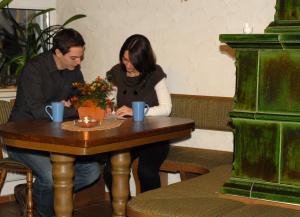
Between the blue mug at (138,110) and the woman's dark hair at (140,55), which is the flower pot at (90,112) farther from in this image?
the woman's dark hair at (140,55)

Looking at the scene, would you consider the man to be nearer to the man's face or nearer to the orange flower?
the man's face

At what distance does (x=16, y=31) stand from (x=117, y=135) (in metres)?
2.34

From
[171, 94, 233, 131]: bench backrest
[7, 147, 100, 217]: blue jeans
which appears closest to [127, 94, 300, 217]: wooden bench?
[171, 94, 233, 131]: bench backrest

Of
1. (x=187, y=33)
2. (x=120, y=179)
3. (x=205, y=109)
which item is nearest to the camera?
(x=120, y=179)

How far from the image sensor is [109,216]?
4.26 m

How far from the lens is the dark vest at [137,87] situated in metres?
3.91

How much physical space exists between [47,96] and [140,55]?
66 centimetres

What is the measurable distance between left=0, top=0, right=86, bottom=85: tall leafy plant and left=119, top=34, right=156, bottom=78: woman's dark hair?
1037 mm

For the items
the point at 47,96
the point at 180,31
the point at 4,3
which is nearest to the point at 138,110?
the point at 47,96

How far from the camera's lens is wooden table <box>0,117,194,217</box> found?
279cm

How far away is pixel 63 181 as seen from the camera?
303cm

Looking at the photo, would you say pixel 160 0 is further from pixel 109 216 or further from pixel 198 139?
pixel 109 216

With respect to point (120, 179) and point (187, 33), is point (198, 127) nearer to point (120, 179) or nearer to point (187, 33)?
point (187, 33)

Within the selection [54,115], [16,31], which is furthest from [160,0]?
[54,115]
